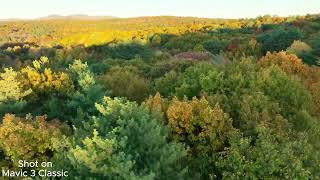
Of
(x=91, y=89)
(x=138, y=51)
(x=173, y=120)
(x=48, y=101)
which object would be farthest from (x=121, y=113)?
(x=138, y=51)

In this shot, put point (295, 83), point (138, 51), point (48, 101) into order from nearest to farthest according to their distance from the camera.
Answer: point (295, 83) < point (48, 101) < point (138, 51)

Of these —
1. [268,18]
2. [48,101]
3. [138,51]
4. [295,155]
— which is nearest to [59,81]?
[48,101]

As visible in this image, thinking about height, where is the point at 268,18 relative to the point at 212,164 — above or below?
below

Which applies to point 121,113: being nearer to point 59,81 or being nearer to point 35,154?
point 35,154

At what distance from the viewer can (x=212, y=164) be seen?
24.2 metres

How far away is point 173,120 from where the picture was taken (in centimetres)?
2580

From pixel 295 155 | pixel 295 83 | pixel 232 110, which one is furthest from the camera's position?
pixel 295 83

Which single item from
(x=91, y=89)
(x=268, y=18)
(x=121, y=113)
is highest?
(x=121, y=113)

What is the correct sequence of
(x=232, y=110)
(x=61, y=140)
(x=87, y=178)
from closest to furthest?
(x=87, y=178), (x=61, y=140), (x=232, y=110)

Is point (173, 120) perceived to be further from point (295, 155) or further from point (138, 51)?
point (138, 51)

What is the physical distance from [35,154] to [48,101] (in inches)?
662

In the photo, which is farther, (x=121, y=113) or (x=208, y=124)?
(x=208, y=124)

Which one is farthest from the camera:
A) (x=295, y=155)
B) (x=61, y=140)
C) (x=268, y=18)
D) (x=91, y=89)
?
(x=268, y=18)

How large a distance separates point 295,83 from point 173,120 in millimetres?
12656
